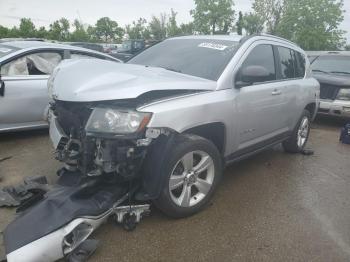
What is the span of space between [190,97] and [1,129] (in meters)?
3.35

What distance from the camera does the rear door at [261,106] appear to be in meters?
4.03

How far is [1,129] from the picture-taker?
212 inches

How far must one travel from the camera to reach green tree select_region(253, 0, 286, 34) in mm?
32844

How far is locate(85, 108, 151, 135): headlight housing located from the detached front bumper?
6319mm

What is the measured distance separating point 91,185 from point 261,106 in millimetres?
2220

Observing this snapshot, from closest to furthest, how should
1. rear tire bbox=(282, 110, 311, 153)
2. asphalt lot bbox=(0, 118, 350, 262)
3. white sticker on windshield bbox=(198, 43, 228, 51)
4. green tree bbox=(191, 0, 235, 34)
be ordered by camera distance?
asphalt lot bbox=(0, 118, 350, 262) < white sticker on windshield bbox=(198, 43, 228, 51) < rear tire bbox=(282, 110, 311, 153) < green tree bbox=(191, 0, 235, 34)

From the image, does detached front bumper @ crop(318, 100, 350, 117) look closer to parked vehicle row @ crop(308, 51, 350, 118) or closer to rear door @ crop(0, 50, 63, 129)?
parked vehicle row @ crop(308, 51, 350, 118)

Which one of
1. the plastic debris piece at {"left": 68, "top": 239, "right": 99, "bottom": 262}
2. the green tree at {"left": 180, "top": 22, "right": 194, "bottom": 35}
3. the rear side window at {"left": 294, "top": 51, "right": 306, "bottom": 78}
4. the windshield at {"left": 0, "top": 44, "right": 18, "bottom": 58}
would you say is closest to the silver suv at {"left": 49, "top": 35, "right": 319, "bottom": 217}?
the plastic debris piece at {"left": 68, "top": 239, "right": 99, "bottom": 262}

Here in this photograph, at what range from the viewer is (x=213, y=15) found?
32219 millimetres

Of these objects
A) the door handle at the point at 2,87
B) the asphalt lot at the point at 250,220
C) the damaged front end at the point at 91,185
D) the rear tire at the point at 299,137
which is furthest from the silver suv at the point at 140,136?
the door handle at the point at 2,87

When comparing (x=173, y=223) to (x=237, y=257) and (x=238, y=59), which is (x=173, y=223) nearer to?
(x=237, y=257)

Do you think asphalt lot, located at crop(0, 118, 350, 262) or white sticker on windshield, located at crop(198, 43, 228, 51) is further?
white sticker on windshield, located at crop(198, 43, 228, 51)

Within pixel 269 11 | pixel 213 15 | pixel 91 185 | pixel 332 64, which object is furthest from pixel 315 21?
pixel 91 185

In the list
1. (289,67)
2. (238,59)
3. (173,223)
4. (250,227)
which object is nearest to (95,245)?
(173,223)
